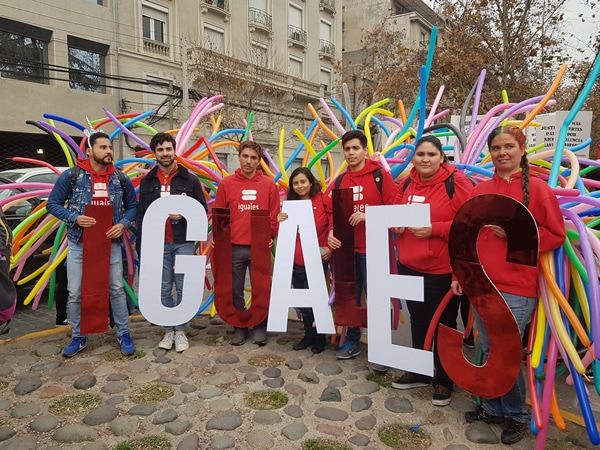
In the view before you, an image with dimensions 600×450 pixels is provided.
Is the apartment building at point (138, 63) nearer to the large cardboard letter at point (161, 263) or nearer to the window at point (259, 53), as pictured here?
the window at point (259, 53)

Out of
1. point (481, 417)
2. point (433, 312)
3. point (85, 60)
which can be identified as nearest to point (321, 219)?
point (433, 312)

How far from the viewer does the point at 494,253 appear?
2.51m

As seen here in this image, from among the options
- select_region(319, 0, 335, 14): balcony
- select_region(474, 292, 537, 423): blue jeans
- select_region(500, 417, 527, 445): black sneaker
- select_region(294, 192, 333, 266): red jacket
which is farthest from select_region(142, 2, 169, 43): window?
select_region(500, 417, 527, 445): black sneaker

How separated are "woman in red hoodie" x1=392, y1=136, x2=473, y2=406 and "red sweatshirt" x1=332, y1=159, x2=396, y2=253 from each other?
0.31 m

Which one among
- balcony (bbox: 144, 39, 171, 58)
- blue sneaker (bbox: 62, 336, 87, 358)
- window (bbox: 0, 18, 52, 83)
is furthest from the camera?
balcony (bbox: 144, 39, 171, 58)

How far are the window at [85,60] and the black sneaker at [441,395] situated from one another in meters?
15.7

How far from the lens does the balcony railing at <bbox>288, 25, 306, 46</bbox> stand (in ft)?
82.3

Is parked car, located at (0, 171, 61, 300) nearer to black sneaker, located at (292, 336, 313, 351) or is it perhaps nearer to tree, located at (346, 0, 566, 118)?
black sneaker, located at (292, 336, 313, 351)

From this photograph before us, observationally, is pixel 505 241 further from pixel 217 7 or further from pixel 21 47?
pixel 217 7

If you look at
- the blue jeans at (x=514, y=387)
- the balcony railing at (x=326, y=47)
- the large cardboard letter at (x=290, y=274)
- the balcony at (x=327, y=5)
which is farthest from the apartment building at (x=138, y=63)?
the blue jeans at (x=514, y=387)

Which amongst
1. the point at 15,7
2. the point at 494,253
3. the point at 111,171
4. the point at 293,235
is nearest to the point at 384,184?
the point at 293,235

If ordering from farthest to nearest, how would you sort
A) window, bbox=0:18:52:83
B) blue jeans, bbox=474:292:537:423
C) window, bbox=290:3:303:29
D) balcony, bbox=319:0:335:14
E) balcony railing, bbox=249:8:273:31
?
balcony, bbox=319:0:335:14 → window, bbox=290:3:303:29 → balcony railing, bbox=249:8:273:31 → window, bbox=0:18:52:83 → blue jeans, bbox=474:292:537:423

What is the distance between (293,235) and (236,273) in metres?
0.68

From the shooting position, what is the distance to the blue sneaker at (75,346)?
3.64 m
